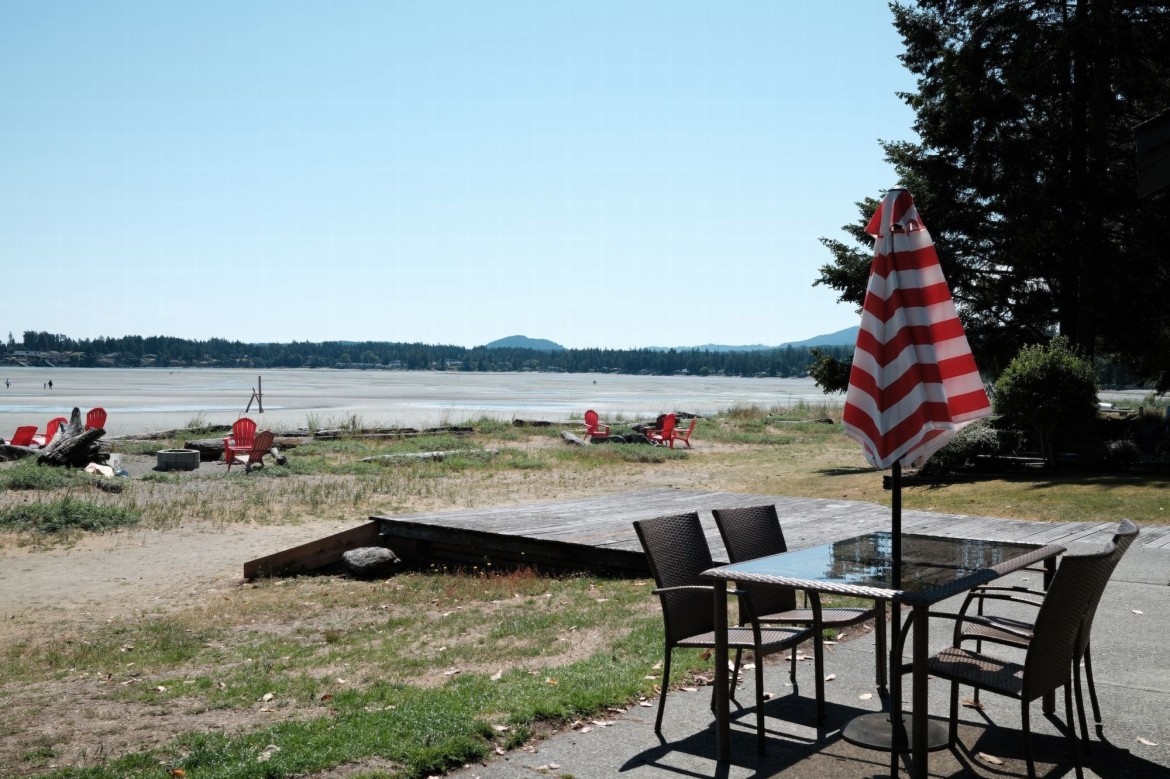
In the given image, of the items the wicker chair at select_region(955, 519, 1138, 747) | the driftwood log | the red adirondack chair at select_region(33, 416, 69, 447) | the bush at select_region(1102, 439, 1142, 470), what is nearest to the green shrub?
the driftwood log

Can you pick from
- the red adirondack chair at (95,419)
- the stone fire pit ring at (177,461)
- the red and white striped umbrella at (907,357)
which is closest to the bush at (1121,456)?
the red and white striped umbrella at (907,357)

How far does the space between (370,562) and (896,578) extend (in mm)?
7175

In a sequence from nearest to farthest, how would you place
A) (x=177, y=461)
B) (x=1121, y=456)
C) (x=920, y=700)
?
(x=920, y=700), (x=1121, y=456), (x=177, y=461)

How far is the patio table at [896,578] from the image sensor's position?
3760mm

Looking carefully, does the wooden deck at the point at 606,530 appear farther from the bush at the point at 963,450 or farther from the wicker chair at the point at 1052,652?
the bush at the point at 963,450

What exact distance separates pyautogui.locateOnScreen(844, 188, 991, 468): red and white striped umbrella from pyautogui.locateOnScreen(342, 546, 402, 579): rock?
7.06 metres

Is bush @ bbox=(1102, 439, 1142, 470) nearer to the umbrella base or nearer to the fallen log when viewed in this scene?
the fallen log

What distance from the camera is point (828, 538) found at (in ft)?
31.3

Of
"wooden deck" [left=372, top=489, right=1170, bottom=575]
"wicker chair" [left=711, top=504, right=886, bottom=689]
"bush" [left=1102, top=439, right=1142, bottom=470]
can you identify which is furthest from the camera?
"bush" [left=1102, top=439, right=1142, bottom=470]

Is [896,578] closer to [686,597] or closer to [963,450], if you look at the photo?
[686,597]

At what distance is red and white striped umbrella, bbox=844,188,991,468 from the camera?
4.07 meters

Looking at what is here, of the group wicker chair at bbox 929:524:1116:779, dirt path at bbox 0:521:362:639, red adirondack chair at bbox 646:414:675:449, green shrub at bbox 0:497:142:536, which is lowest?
dirt path at bbox 0:521:362:639

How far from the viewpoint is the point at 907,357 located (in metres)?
4.08

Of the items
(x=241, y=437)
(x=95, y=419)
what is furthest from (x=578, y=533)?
(x=95, y=419)
